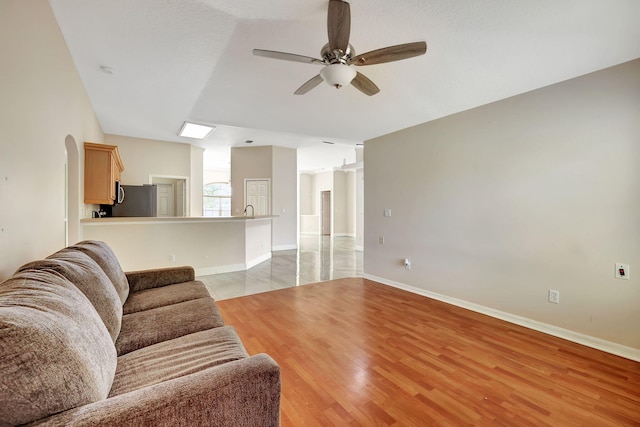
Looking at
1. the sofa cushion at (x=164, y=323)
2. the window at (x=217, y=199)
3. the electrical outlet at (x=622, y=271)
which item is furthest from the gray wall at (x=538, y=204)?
the window at (x=217, y=199)

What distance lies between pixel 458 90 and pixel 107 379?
3315 millimetres

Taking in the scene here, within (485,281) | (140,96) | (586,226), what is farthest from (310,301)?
(140,96)

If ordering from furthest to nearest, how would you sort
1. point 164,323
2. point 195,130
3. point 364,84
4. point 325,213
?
point 325,213 → point 195,130 → point 364,84 → point 164,323

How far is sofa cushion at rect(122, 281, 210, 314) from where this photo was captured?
6.65 ft

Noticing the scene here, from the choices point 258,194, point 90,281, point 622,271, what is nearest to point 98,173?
point 90,281

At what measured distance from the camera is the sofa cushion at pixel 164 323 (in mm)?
1527

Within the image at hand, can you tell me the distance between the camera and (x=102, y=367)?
3.18 ft

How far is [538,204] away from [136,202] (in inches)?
235

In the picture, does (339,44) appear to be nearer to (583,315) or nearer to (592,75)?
(592,75)

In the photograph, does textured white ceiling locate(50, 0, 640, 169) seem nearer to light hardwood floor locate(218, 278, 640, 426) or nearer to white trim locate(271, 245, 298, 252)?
Result: light hardwood floor locate(218, 278, 640, 426)

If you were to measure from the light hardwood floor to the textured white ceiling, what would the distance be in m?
2.37

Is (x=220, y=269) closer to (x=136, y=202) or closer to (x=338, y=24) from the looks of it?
(x=136, y=202)

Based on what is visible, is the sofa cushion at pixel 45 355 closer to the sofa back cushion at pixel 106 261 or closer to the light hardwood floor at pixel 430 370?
the sofa back cushion at pixel 106 261

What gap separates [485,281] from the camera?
10.3 feet
